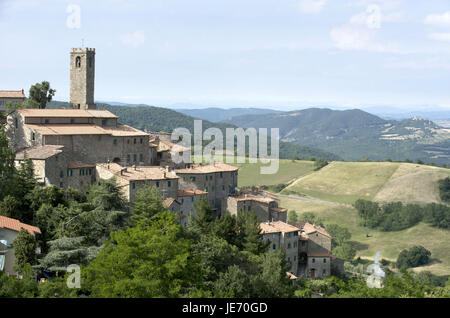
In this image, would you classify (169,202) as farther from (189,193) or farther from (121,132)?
(121,132)

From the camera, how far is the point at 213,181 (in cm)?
6494

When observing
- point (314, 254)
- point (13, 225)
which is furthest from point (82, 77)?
point (314, 254)

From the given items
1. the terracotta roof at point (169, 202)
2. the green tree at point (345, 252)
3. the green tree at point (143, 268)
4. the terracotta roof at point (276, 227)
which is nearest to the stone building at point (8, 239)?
the green tree at point (143, 268)

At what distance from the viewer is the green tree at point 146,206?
47.6m

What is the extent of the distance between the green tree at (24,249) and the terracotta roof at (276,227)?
2916cm

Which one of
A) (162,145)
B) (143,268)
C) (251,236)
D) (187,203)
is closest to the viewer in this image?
(143,268)

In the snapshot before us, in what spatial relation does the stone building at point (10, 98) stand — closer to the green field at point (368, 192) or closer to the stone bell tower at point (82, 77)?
the stone bell tower at point (82, 77)

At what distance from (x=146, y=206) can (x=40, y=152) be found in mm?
12166

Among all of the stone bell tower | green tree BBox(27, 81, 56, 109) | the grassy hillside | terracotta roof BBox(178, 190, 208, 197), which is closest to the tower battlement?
the stone bell tower

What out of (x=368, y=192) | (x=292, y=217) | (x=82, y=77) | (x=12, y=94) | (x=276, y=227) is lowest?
(x=292, y=217)

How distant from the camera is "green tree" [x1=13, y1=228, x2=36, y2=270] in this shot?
37.8m

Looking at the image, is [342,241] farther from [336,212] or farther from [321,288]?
[321,288]

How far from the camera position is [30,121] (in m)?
58.2
